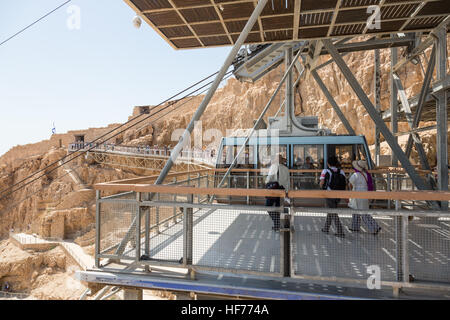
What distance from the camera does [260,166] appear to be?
A: 920 centimetres

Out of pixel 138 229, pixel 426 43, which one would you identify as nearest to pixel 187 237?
pixel 138 229

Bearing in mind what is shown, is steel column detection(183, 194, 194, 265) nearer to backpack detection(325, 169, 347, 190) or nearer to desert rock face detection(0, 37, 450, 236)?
backpack detection(325, 169, 347, 190)

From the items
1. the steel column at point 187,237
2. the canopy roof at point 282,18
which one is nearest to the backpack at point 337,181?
the steel column at point 187,237

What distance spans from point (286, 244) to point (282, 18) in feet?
17.7

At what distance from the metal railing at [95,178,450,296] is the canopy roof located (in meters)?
4.34

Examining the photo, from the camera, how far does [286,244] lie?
2998 millimetres

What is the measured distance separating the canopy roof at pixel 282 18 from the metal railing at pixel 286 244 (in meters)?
4.34

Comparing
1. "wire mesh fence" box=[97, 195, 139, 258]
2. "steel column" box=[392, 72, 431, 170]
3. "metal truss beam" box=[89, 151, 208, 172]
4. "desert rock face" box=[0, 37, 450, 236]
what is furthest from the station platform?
"metal truss beam" box=[89, 151, 208, 172]

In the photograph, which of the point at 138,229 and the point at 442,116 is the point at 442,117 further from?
the point at 138,229

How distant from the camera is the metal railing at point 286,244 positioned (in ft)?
9.20

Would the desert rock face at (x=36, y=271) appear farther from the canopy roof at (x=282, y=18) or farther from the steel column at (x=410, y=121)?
the steel column at (x=410, y=121)

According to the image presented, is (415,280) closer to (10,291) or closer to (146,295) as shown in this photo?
(146,295)
